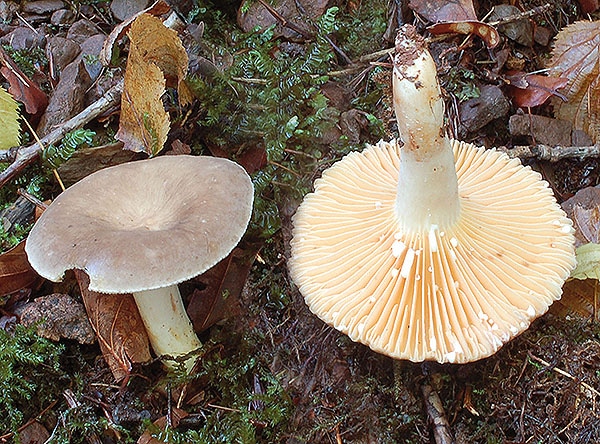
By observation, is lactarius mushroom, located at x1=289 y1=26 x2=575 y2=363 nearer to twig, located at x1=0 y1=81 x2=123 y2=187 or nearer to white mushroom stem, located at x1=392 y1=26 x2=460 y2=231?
white mushroom stem, located at x1=392 y1=26 x2=460 y2=231

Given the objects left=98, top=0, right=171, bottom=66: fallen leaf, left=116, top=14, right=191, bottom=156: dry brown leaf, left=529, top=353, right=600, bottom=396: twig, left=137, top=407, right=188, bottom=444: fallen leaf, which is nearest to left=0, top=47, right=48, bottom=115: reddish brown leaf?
left=98, top=0, right=171, bottom=66: fallen leaf

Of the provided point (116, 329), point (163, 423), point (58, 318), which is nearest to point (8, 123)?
point (58, 318)

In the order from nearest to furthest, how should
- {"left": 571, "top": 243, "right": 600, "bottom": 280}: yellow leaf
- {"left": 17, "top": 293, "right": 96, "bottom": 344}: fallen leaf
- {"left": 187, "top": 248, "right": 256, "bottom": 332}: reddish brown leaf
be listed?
{"left": 571, "top": 243, "right": 600, "bottom": 280}: yellow leaf
{"left": 17, "top": 293, "right": 96, "bottom": 344}: fallen leaf
{"left": 187, "top": 248, "right": 256, "bottom": 332}: reddish brown leaf

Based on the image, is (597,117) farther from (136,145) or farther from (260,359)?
(136,145)

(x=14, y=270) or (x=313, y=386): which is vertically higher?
(x=14, y=270)

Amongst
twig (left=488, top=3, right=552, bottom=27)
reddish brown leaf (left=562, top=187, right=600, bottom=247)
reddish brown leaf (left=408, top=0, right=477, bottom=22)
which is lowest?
reddish brown leaf (left=562, top=187, right=600, bottom=247)

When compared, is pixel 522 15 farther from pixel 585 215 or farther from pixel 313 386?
pixel 313 386

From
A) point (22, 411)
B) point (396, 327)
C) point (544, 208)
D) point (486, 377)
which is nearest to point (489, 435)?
point (486, 377)
